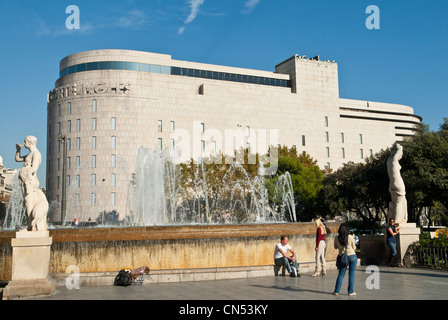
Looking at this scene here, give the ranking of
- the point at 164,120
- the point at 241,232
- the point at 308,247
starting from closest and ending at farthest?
the point at 241,232 < the point at 308,247 < the point at 164,120

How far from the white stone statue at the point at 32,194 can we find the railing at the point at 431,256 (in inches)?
470

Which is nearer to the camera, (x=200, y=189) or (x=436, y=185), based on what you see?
(x=436, y=185)

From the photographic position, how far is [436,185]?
3316cm

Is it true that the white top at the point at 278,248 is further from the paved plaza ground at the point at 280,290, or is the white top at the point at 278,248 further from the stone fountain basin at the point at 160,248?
the paved plaza ground at the point at 280,290

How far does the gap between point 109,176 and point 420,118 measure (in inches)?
2863

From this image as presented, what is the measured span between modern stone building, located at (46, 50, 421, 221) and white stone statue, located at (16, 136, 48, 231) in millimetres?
46983

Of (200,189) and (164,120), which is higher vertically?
(164,120)

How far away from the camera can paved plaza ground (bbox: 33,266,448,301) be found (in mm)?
9406

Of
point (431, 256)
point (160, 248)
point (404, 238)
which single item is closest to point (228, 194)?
point (404, 238)

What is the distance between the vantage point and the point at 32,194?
34.2 ft

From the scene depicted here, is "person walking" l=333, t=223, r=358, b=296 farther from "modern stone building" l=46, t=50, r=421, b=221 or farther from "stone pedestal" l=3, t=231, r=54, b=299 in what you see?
"modern stone building" l=46, t=50, r=421, b=221

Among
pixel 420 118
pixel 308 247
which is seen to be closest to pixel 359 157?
pixel 420 118

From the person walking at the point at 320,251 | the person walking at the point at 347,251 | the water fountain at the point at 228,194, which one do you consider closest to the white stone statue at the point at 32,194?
the person walking at the point at 347,251
